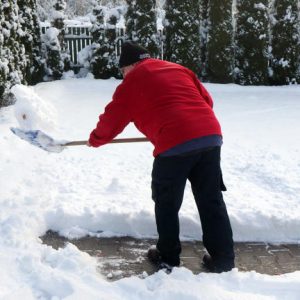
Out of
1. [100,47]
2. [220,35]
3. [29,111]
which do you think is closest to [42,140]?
[29,111]

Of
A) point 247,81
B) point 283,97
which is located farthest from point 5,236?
point 247,81

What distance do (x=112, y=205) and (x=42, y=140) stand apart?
31.9 inches

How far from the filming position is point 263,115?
8398 millimetres

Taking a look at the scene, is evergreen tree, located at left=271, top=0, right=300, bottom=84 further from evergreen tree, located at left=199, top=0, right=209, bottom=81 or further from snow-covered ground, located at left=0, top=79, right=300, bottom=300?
snow-covered ground, located at left=0, top=79, right=300, bottom=300

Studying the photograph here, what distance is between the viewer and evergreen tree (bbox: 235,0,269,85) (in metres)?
12.2

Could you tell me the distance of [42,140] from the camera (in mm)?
3861

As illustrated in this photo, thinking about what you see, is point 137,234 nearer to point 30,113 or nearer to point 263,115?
point 30,113

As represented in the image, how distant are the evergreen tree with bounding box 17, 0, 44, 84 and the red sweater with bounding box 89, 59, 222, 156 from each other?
25.4 feet

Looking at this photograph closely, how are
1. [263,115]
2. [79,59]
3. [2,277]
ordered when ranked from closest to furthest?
[2,277] → [263,115] → [79,59]

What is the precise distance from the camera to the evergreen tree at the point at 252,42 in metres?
12.2

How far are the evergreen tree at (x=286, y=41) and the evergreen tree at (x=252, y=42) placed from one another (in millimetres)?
283

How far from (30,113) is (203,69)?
876cm

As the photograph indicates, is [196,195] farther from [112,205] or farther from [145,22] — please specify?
[145,22]

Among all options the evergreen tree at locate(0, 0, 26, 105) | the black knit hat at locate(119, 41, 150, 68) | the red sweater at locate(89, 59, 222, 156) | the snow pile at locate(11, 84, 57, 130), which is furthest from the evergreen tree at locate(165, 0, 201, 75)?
the red sweater at locate(89, 59, 222, 156)
